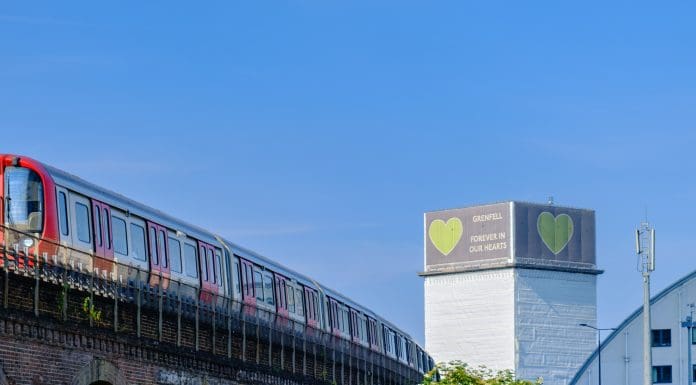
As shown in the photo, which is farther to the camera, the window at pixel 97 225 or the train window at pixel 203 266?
the train window at pixel 203 266

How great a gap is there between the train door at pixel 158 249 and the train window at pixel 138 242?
0.41 metres

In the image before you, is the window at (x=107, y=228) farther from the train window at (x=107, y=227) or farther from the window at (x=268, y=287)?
the window at (x=268, y=287)

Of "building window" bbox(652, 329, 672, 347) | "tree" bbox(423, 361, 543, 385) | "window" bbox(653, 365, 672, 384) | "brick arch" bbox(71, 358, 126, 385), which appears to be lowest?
"brick arch" bbox(71, 358, 126, 385)

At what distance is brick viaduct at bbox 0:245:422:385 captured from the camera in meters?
27.5

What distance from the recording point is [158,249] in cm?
4041

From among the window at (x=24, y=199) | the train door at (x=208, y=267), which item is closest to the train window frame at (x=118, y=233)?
the window at (x=24, y=199)

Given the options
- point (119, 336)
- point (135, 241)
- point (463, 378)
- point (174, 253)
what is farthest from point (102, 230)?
point (463, 378)

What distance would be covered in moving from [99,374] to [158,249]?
32.7ft

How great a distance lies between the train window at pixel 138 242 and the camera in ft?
127

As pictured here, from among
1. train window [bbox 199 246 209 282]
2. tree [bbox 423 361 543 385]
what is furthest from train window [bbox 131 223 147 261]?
tree [bbox 423 361 543 385]

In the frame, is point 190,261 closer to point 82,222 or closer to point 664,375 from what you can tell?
point 82,222

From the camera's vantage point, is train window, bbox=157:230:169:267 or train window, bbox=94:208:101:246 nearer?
train window, bbox=94:208:101:246

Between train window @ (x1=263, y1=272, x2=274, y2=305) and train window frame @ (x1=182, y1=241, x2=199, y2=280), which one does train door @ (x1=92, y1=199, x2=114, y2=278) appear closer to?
train window frame @ (x1=182, y1=241, x2=199, y2=280)

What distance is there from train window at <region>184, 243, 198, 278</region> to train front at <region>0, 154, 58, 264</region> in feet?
30.9
